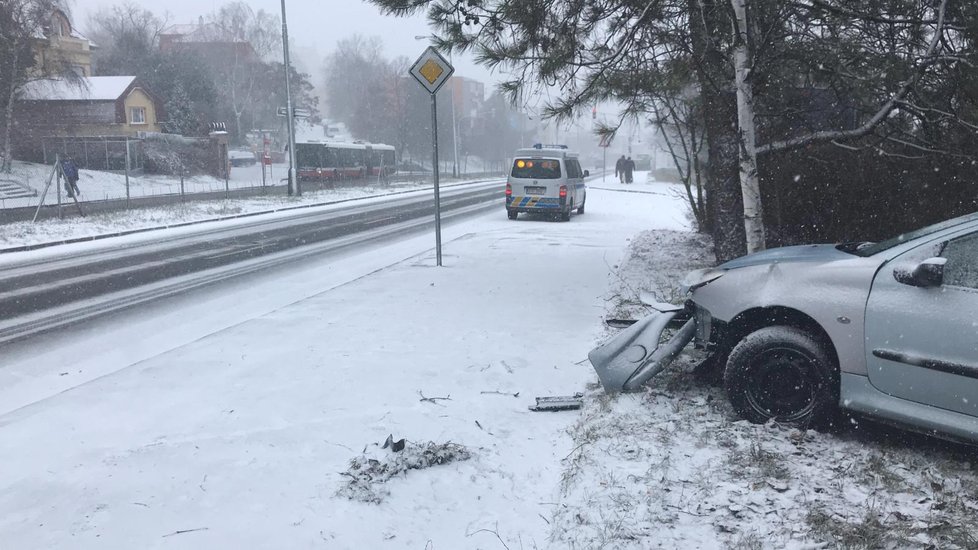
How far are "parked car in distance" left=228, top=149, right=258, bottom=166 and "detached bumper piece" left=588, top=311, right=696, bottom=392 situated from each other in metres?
57.6

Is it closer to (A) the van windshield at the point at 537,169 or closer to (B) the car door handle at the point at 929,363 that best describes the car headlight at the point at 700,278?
(B) the car door handle at the point at 929,363

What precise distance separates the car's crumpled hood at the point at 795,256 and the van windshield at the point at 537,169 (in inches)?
609

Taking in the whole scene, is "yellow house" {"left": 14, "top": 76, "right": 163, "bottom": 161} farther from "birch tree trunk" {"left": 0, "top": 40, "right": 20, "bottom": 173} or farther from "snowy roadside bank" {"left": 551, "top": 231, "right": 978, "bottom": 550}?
"snowy roadside bank" {"left": 551, "top": 231, "right": 978, "bottom": 550}

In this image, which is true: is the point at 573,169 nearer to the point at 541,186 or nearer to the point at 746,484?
the point at 541,186

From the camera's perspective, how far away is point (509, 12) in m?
8.04

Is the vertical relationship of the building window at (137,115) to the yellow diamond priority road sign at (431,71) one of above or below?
above

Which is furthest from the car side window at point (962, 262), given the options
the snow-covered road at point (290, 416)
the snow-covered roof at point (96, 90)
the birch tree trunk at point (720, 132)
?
the snow-covered roof at point (96, 90)

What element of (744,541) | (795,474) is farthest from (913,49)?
(744,541)

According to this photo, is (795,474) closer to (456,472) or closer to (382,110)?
(456,472)

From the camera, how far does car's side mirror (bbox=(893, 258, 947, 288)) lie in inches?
151

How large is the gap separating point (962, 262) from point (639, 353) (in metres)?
2.16

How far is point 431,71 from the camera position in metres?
10.2

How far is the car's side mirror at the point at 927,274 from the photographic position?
3.83 metres

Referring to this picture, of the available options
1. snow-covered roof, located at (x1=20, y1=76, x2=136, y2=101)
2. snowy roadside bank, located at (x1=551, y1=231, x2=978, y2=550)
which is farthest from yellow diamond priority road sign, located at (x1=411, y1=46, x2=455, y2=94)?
snow-covered roof, located at (x1=20, y1=76, x2=136, y2=101)
